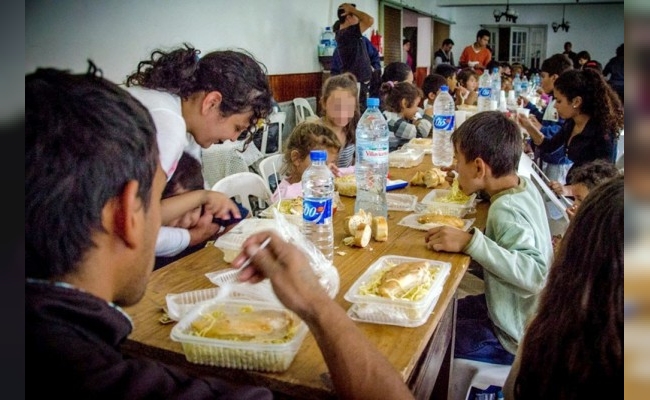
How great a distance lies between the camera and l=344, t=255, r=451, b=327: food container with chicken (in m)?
1.20

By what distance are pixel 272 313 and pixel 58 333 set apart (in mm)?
528

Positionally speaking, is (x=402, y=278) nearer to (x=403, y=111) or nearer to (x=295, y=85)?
(x=403, y=111)

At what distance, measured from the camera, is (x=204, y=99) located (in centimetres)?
191

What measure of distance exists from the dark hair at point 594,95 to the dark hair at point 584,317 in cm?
246

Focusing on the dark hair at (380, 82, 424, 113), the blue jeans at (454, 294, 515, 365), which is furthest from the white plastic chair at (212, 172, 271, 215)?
the dark hair at (380, 82, 424, 113)

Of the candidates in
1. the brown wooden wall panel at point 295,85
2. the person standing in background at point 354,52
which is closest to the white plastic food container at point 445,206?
the person standing in background at point 354,52

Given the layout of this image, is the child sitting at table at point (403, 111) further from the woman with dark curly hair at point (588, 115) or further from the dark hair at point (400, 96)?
the woman with dark curly hair at point (588, 115)

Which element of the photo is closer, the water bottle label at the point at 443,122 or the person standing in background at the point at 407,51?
the water bottle label at the point at 443,122

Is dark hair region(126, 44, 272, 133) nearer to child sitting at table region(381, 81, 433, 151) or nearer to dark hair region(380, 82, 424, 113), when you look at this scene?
child sitting at table region(381, 81, 433, 151)

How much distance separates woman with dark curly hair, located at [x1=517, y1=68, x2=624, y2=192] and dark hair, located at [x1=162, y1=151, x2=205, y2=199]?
201 centimetres

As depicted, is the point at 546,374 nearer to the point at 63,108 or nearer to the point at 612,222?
the point at 612,222

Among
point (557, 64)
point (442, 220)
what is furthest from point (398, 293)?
point (557, 64)

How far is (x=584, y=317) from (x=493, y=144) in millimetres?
1157

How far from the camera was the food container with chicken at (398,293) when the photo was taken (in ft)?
3.94
